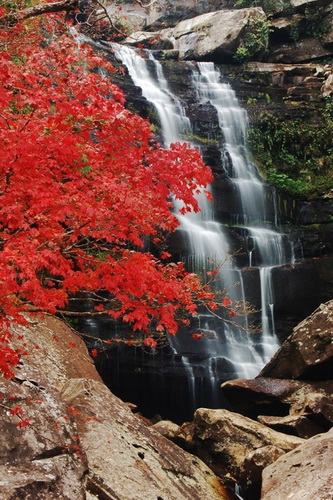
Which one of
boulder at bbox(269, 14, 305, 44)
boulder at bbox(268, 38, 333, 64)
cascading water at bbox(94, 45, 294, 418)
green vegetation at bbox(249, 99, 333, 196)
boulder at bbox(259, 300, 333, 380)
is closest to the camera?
boulder at bbox(259, 300, 333, 380)

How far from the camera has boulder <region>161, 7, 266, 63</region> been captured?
29625 mm

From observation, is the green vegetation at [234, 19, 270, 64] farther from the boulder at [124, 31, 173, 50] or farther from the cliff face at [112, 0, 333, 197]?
the boulder at [124, 31, 173, 50]

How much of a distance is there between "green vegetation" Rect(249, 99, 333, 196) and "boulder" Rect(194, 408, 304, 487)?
15481mm

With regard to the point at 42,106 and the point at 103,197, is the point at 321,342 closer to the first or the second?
the point at 103,197

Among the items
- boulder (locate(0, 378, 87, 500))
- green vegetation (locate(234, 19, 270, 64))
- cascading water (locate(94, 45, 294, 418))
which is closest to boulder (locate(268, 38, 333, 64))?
green vegetation (locate(234, 19, 270, 64))

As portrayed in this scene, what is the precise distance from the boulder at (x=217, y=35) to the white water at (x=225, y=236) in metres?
1.67

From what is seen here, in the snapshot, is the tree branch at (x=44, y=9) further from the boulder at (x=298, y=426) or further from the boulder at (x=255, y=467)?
the boulder at (x=298, y=426)

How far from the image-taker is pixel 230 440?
887 cm

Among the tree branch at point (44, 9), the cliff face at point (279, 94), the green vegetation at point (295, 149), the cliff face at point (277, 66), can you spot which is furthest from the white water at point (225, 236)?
the tree branch at point (44, 9)

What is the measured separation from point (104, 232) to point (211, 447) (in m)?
5.08

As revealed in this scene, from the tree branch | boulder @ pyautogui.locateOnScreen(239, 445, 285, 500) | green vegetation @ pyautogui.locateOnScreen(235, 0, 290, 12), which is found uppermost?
green vegetation @ pyautogui.locateOnScreen(235, 0, 290, 12)

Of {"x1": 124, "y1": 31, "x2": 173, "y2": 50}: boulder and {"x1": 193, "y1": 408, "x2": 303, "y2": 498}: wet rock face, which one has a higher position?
{"x1": 124, "y1": 31, "x2": 173, "y2": 50}: boulder

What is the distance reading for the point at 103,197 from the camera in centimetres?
692

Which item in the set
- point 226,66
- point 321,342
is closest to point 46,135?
point 321,342
